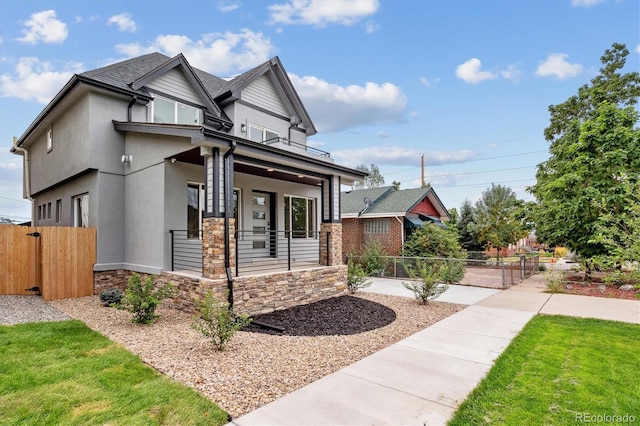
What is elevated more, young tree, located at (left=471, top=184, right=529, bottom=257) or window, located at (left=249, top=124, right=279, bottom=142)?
window, located at (left=249, top=124, right=279, bottom=142)

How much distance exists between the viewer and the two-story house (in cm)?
823

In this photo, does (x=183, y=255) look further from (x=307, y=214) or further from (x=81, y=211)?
(x=307, y=214)

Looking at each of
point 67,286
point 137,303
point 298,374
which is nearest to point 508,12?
point 298,374

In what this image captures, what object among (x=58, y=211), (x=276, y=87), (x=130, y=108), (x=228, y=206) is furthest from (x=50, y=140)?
(x=228, y=206)

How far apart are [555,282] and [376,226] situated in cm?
989

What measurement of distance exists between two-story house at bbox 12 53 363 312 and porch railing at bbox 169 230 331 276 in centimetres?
5

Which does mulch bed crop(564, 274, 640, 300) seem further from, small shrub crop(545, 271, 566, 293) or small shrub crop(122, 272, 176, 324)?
small shrub crop(122, 272, 176, 324)

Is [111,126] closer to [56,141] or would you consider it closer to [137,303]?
[56,141]

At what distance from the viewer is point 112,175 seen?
35.0ft

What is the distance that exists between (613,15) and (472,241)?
16387mm

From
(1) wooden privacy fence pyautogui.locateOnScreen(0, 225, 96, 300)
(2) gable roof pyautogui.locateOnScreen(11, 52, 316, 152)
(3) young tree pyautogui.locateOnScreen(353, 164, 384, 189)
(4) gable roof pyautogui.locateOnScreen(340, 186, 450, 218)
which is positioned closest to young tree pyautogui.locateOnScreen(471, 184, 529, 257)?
(4) gable roof pyautogui.locateOnScreen(340, 186, 450, 218)

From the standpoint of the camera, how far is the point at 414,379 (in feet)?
15.2

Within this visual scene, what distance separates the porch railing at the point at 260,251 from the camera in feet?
30.8

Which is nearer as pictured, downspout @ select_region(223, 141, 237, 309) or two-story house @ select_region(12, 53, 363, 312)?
downspout @ select_region(223, 141, 237, 309)
